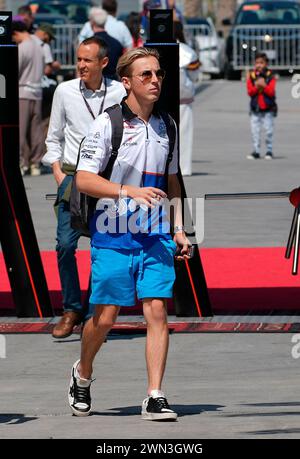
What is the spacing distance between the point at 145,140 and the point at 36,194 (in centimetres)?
1012

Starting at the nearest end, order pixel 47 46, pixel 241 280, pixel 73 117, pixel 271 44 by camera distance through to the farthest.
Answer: pixel 73 117 < pixel 241 280 < pixel 47 46 < pixel 271 44

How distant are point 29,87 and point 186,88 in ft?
6.89

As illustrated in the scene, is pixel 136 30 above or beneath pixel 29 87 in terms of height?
above

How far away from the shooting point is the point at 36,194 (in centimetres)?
1733

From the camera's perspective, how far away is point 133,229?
7262 millimetres

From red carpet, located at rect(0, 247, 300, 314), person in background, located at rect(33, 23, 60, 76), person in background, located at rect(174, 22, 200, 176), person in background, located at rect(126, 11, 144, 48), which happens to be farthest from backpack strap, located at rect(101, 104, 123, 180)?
person in background, located at rect(126, 11, 144, 48)

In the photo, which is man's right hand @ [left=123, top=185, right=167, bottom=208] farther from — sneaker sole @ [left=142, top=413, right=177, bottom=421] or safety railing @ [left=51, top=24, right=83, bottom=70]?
safety railing @ [left=51, top=24, right=83, bottom=70]

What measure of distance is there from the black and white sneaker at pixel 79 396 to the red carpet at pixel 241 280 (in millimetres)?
3132

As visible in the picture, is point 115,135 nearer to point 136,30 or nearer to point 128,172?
point 128,172

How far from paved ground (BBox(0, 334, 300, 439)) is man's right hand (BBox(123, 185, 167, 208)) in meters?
1.01

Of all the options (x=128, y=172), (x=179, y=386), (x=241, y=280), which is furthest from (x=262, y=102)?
(x=128, y=172)

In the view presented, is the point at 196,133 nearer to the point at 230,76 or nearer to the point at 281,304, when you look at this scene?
the point at 230,76

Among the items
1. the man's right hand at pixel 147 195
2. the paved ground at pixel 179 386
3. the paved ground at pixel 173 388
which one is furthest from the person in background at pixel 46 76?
the man's right hand at pixel 147 195

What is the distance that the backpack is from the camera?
725 cm
